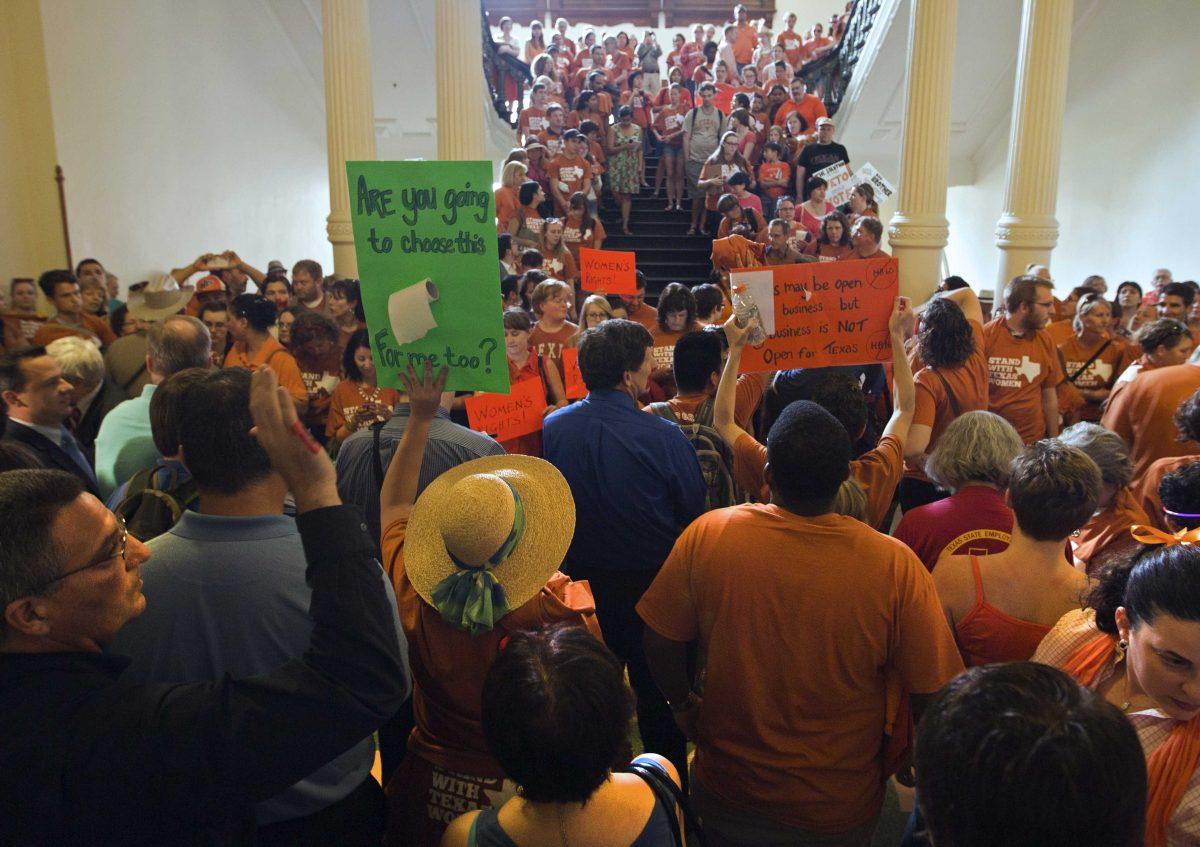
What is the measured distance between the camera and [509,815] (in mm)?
1489

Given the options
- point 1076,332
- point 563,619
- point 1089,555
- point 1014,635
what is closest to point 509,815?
point 563,619

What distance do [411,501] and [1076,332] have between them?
17.5 feet

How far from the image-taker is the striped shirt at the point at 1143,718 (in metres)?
1.41

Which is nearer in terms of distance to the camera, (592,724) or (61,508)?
(61,508)

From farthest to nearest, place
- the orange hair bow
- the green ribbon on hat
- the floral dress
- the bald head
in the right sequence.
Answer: the floral dress, the bald head, the green ribbon on hat, the orange hair bow

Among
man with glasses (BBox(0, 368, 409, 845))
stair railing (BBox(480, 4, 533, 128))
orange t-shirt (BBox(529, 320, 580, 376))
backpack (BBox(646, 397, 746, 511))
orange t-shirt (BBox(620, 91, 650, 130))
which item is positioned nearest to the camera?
man with glasses (BBox(0, 368, 409, 845))

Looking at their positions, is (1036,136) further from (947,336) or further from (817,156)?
(947,336)

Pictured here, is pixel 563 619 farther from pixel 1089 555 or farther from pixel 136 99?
pixel 136 99

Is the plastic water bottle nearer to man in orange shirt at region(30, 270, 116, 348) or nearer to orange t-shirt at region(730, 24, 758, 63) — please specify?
man in orange shirt at region(30, 270, 116, 348)

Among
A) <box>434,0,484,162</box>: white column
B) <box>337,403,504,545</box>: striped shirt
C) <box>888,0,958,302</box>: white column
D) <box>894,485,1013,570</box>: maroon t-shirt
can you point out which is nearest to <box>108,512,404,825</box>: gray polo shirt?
<box>337,403,504,545</box>: striped shirt

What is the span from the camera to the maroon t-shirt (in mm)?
2570

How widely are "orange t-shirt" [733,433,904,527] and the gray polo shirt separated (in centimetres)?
156

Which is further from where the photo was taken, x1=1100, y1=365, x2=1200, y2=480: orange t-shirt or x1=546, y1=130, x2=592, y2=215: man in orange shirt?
x1=546, y1=130, x2=592, y2=215: man in orange shirt

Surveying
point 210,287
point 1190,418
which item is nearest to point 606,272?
point 210,287
